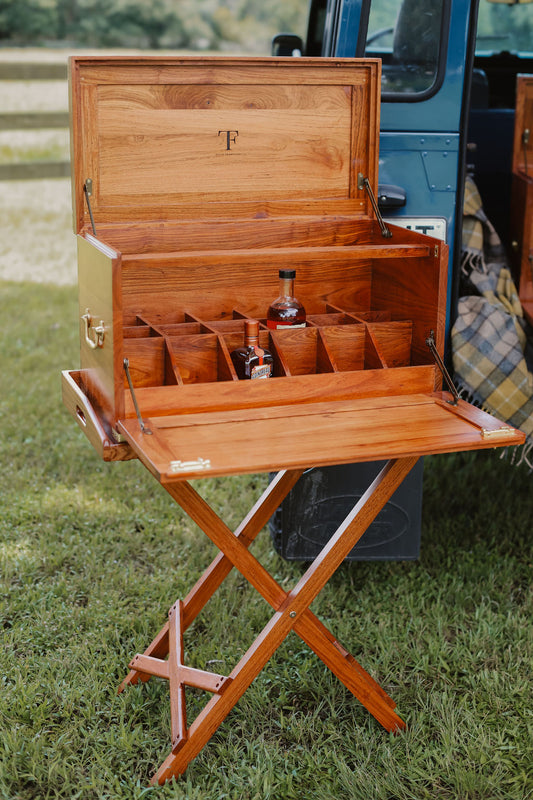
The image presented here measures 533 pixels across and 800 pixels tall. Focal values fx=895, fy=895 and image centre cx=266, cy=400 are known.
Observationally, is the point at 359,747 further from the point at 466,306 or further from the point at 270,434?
the point at 466,306

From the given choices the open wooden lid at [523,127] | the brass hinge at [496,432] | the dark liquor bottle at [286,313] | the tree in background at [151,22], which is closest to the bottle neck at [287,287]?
the dark liquor bottle at [286,313]

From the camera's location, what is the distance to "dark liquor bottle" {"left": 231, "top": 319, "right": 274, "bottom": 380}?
2.33 metres

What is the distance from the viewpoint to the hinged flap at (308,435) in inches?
75.4

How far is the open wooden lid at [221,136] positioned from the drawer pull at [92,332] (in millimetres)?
283

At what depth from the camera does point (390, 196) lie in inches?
113

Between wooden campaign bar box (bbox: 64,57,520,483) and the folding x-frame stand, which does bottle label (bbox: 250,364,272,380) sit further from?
the folding x-frame stand

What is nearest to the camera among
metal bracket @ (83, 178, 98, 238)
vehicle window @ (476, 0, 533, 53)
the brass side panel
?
the brass side panel

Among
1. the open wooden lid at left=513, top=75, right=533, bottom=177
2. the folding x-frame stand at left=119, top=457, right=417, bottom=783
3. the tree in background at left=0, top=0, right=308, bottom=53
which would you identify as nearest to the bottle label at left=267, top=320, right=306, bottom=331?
the folding x-frame stand at left=119, top=457, right=417, bottom=783

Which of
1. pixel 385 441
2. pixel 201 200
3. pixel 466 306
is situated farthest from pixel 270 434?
pixel 466 306

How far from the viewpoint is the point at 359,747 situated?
7.95 ft

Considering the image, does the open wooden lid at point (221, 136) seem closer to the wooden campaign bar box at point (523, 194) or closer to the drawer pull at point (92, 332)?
the drawer pull at point (92, 332)

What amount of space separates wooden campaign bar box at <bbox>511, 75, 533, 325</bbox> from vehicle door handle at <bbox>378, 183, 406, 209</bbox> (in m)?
0.61

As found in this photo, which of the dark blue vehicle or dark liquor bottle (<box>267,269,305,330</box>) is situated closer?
dark liquor bottle (<box>267,269,305,330</box>)

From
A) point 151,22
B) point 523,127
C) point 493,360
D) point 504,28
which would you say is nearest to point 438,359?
point 493,360
